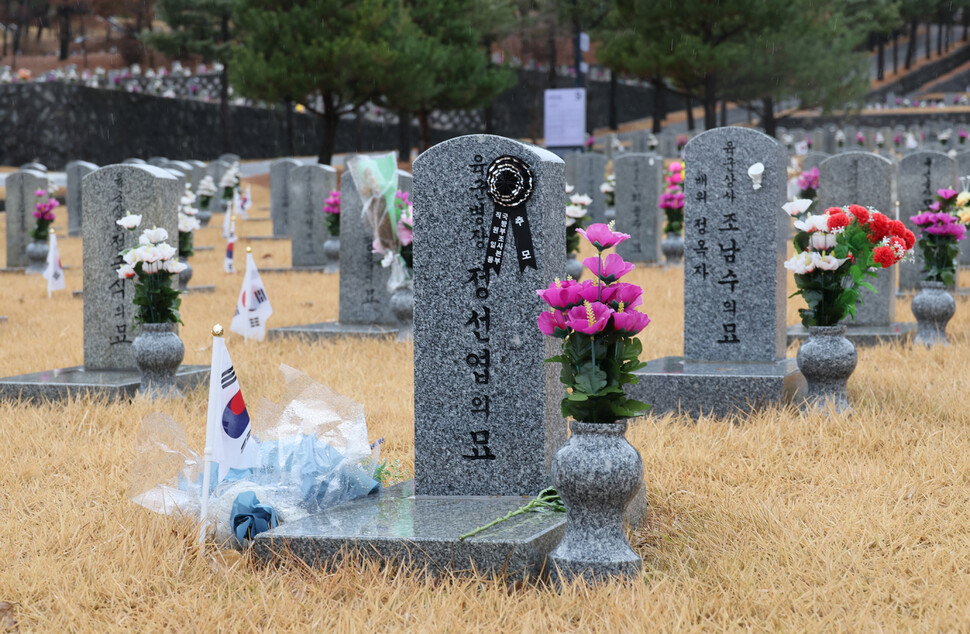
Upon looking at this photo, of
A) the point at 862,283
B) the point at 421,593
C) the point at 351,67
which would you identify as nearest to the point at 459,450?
the point at 421,593

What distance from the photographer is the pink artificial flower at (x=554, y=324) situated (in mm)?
3244

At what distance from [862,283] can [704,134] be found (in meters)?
1.29

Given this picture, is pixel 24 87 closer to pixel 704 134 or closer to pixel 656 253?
pixel 656 253

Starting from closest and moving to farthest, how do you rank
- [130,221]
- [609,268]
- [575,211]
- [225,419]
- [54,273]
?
[609,268] → [225,419] → [130,221] → [54,273] → [575,211]

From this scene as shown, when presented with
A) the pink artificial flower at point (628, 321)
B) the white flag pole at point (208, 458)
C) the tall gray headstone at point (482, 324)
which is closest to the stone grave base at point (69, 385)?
the white flag pole at point (208, 458)

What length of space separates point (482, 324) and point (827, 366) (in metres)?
2.43

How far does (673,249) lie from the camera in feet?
46.1

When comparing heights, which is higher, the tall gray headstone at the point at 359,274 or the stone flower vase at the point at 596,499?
the tall gray headstone at the point at 359,274

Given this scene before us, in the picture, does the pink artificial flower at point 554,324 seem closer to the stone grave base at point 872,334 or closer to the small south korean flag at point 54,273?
the stone grave base at point 872,334

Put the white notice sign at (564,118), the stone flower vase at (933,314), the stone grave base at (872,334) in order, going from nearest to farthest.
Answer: the stone flower vase at (933,314), the stone grave base at (872,334), the white notice sign at (564,118)

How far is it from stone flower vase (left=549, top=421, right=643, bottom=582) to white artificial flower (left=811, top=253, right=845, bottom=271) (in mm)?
2799

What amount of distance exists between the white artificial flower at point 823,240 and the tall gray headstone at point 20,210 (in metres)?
12.1

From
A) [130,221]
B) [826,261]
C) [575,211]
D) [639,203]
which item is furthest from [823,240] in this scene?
[639,203]

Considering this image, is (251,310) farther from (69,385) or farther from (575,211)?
(575,211)
